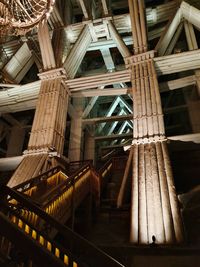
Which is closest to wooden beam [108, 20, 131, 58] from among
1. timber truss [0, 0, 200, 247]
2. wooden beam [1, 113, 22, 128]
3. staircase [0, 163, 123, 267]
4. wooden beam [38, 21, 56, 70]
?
timber truss [0, 0, 200, 247]

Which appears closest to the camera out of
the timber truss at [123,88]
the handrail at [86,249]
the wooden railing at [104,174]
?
the handrail at [86,249]

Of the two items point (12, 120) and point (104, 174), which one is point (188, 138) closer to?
point (104, 174)

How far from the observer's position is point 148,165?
6.71 metres

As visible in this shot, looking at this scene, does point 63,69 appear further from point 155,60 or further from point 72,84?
point 155,60

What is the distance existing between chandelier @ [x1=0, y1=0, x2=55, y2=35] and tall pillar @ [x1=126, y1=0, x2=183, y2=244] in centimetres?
410

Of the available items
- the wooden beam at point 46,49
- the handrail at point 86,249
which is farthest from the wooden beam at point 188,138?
the handrail at point 86,249

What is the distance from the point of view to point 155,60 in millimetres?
8938

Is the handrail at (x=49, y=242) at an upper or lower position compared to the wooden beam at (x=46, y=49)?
lower

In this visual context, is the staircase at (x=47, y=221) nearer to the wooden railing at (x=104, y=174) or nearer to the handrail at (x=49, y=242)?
the handrail at (x=49, y=242)

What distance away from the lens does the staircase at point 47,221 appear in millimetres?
1528

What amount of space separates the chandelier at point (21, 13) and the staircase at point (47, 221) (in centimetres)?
334

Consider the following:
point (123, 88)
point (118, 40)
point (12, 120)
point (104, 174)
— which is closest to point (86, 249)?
point (104, 174)

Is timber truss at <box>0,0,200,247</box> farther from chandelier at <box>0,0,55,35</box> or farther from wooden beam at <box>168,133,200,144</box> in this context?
wooden beam at <box>168,133,200,144</box>

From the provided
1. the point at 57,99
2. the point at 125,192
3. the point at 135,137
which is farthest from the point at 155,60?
the point at 125,192
